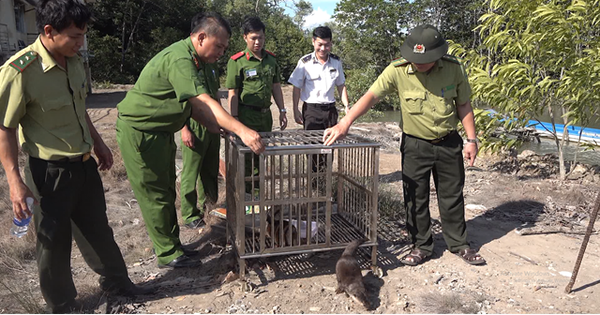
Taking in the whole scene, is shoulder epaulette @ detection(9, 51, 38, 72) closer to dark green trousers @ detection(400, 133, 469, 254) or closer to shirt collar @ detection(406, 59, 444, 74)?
shirt collar @ detection(406, 59, 444, 74)

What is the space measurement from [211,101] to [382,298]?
1836mm

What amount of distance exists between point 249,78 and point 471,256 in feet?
9.51

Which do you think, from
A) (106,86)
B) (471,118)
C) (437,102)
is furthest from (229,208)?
(106,86)

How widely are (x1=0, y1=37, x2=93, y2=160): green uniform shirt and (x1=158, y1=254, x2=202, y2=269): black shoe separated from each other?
50.0 inches

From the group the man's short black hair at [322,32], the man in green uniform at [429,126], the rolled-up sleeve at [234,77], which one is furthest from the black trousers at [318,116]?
the man in green uniform at [429,126]

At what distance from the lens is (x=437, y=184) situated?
3.85m

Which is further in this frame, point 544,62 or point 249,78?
point 544,62

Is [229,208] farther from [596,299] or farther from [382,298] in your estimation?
[596,299]

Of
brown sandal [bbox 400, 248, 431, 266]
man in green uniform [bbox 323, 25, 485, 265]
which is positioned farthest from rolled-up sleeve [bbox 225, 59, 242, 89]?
brown sandal [bbox 400, 248, 431, 266]

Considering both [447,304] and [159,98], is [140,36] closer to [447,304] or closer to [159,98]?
[159,98]

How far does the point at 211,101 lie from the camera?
117 inches

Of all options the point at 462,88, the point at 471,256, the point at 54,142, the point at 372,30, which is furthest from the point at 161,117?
the point at 372,30

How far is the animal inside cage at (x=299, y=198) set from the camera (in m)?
3.12

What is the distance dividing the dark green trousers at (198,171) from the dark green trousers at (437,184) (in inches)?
75.6
